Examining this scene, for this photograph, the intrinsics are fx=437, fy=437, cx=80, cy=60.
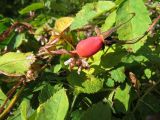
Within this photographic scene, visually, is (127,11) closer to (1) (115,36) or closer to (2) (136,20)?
(2) (136,20)

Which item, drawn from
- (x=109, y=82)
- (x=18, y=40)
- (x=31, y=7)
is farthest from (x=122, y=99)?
(x=31, y=7)

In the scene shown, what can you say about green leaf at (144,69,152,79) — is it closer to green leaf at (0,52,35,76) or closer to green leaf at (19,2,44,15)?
green leaf at (0,52,35,76)

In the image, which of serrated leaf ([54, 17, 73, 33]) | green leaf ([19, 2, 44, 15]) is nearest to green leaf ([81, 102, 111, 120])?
serrated leaf ([54, 17, 73, 33])

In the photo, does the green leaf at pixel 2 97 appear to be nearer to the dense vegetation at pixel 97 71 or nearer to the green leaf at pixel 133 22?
the dense vegetation at pixel 97 71

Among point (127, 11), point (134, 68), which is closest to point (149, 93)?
point (134, 68)

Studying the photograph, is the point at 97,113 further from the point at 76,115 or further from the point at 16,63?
the point at 16,63

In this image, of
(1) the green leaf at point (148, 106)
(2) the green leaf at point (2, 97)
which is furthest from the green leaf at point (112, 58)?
(2) the green leaf at point (2, 97)

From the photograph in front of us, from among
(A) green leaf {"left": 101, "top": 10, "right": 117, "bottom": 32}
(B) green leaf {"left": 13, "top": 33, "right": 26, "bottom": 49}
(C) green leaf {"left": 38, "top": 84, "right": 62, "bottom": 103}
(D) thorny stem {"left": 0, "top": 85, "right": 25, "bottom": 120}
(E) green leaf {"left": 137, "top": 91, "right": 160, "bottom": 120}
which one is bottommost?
(E) green leaf {"left": 137, "top": 91, "right": 160, "bottom": 120}
